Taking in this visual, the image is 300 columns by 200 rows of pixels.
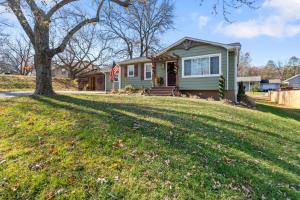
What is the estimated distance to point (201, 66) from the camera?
16.1 metres

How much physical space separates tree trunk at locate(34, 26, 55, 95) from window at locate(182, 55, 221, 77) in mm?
9391

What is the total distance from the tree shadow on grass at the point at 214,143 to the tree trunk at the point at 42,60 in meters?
3.20

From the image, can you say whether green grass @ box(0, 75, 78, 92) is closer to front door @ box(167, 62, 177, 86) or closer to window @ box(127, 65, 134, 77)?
window @ box(127, 65, 134, 77)

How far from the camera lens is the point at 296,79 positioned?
63.3 meters

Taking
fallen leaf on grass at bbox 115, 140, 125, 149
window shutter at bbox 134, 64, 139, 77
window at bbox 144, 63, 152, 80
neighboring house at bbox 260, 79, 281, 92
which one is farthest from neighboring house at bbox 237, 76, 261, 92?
fallen leaf on grass at bbox 115, 140, 125, 149

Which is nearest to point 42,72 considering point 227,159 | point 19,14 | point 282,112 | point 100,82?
point 19,14

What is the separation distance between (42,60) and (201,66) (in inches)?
387

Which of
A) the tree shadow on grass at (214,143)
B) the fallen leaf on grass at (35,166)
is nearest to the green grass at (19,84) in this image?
the tree shadow on grass at (214,143)

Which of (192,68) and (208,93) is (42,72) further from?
(208,93)

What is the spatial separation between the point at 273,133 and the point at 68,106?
21.1 feet

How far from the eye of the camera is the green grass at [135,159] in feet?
11.3

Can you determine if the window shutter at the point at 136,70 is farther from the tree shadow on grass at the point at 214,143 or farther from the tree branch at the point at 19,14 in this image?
the tree shadow on grass at the point at 214,143

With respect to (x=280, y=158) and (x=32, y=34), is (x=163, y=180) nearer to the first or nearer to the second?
(x=280, y=158)

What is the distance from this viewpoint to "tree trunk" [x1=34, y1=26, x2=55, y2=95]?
1017 centimetres
